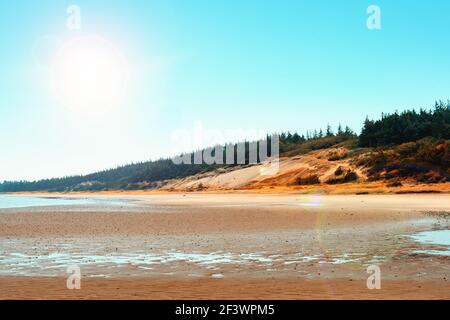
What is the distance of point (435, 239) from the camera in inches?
763

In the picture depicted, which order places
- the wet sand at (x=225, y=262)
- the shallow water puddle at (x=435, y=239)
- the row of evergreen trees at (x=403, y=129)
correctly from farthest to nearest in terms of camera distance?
the row of evergreen trees at (x=403, y=129) → the shallow water puddle at (x=435, y=239) → the wet sand at (x=225, y=262)

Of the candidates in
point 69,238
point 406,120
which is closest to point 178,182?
point 406,120

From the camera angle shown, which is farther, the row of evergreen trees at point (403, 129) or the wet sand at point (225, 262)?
the row of evergreen trees at point (403, 129)

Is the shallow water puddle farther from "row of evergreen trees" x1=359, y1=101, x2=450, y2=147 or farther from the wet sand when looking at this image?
"row of evergreen trees" x1=359, y1=101, x2=450, y2=147

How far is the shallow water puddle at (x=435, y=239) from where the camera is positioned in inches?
637

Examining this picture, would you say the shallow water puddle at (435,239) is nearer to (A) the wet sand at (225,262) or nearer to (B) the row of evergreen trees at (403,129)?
(A) the wet sand at (225,262)

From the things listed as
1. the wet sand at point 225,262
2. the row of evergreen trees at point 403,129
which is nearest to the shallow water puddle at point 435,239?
the wet sand at point 225,262

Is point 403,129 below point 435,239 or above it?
above

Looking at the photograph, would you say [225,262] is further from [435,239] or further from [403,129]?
[403,129]

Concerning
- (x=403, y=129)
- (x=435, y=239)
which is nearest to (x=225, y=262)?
(x=435, y=239)

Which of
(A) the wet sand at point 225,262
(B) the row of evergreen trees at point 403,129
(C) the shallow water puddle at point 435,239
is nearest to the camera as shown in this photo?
(A) the wet sand at point 225,262
